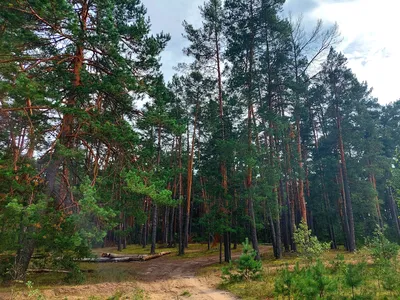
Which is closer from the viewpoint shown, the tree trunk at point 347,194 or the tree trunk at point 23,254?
the tree trunk at point 23,254

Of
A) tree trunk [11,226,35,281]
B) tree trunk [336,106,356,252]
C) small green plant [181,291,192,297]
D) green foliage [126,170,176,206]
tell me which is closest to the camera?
green foliage [126,170,176,206]

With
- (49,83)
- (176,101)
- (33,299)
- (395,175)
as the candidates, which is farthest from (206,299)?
(176,101)

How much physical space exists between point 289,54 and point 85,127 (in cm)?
1532

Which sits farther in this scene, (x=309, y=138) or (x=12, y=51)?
(x=309, y=138)

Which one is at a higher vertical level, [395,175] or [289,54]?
[289,54]

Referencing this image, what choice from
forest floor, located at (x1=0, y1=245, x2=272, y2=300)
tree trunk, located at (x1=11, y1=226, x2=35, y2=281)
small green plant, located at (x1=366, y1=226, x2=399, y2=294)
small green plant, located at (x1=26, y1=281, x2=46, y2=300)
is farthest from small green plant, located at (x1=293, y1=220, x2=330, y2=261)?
tree trunk, located at (x1=11, y1=226, x2=35, y2=281)

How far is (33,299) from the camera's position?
733 cm

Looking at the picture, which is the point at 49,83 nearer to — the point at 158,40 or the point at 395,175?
the point at 158,40

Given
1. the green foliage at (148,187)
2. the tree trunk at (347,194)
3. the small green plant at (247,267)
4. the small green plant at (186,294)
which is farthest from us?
the tree trunk at (347,194)

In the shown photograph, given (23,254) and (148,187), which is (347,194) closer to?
(148,187)

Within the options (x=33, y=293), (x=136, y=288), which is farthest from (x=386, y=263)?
(x=33, y=293)

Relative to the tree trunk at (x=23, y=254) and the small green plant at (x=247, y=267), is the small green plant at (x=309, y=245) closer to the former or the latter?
the small green plant at (x=247, y=267)

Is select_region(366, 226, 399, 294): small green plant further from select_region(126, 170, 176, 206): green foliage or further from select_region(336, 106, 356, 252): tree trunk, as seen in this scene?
select_region(336, 106, 356, 252): tree trunk

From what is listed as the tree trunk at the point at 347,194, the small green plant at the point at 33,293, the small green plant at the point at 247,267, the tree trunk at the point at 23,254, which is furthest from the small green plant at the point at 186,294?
the tree trunk at the point at 347,194
